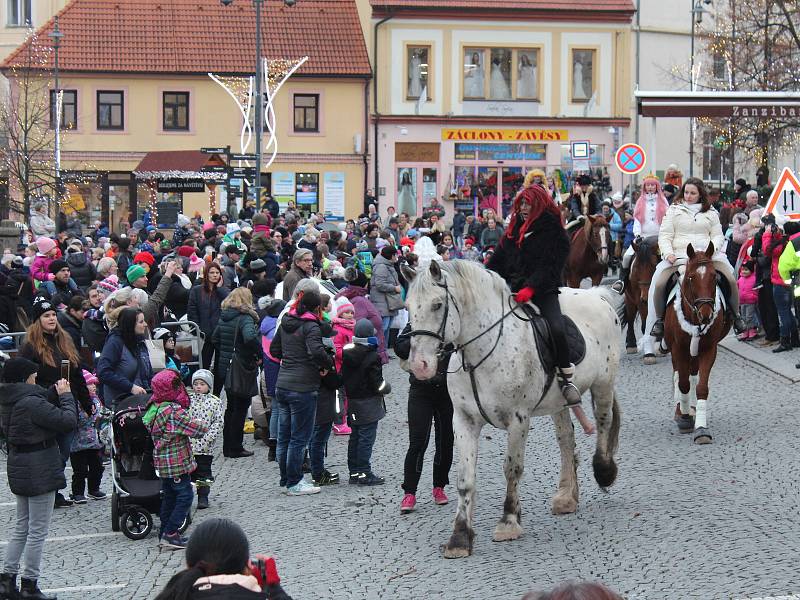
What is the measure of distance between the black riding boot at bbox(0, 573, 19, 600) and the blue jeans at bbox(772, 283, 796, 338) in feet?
44.9

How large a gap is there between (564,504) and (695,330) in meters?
4.02

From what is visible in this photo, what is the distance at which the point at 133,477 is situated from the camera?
1185 centimetres

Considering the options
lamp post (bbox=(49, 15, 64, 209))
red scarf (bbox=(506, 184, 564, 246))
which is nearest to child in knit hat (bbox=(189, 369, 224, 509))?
red scarf (bbox=(506, 184, 564, 246))

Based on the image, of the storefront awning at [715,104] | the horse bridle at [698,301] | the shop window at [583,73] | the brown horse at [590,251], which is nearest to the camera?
the horse bridle at [698,301]

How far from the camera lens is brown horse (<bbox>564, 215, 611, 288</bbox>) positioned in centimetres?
2181

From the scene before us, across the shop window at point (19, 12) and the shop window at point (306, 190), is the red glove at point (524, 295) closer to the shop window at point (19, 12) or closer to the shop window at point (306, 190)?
the shop window at point (306, 190)

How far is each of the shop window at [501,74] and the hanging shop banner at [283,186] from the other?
7.51 metres

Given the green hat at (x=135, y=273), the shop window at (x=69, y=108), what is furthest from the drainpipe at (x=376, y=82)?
the green hat at (x=135, y=273)

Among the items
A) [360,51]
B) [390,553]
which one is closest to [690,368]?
[390,553]

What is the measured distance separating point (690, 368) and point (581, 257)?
6928mm

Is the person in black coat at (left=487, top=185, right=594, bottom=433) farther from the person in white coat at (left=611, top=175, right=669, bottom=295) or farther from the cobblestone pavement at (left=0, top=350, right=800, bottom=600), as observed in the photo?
the person in white coat at (left=611, top=175, right=669, bottom=295)

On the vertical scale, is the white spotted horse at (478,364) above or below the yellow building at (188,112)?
below

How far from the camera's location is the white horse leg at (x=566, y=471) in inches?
461

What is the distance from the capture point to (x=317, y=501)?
1269 cm
